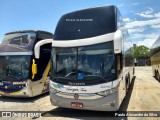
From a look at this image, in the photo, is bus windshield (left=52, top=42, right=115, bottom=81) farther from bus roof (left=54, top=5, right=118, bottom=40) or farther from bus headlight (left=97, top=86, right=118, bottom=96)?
bus roof (left=54, top=5, right=118, bottom=40)

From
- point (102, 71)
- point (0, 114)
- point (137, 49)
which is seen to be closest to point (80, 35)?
point (102, 71)

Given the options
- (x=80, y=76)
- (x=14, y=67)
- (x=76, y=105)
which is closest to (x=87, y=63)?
(x=80, y=76)

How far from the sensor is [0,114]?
9742mm

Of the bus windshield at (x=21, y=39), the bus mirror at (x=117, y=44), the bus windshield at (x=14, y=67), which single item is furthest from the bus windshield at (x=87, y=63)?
the bus windshield at (x=21, y=39)

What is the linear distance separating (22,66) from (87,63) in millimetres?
5011

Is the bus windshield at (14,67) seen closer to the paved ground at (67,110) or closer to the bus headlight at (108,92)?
the paved ground at (67,110)

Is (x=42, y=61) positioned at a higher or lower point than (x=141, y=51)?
higher

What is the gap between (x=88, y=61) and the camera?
8.55 meters

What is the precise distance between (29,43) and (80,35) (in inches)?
182

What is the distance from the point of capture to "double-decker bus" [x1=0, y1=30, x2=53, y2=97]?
1226 cm

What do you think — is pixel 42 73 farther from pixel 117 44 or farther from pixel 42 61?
pixel 117 44

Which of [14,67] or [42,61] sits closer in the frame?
[14,67]

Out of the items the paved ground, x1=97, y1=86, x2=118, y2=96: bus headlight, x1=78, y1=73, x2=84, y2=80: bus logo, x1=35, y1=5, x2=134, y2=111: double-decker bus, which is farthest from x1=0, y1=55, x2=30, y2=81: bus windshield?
x1=97, y1=86, x2=118, y2=96: bus headlight

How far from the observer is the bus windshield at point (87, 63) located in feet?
27.2
